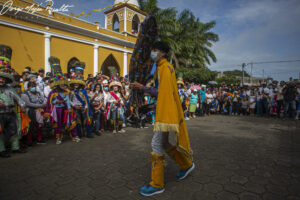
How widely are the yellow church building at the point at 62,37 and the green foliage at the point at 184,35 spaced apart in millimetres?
2757

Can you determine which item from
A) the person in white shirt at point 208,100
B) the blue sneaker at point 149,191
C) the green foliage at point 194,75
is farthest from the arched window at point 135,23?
the blue sneaker at point 149,191

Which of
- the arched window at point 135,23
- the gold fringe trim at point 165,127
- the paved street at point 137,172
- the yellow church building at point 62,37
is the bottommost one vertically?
the paved street at point 137,172

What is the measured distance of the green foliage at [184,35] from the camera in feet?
67.8

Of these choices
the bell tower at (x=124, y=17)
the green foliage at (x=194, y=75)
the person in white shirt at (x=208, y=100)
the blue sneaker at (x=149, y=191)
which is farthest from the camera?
the green foliage at (x=194, y=75)

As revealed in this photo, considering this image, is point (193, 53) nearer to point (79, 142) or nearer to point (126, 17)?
point (126, 17)

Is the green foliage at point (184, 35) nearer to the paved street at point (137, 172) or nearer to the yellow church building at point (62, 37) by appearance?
the yellow church building at point (62, 37)

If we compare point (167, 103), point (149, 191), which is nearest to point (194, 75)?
point (167, 103)

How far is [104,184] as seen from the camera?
3.03 meters

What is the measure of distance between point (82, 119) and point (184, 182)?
161 inches

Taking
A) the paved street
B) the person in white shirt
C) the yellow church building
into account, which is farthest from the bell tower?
the paved street

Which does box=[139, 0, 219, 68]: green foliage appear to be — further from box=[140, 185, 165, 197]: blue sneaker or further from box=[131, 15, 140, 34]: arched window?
box=[140, 185, 165, 197]: blue sneaker

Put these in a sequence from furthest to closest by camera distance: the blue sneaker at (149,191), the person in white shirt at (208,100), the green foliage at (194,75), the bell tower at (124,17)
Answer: the green foliage at (194,75) < the bell tower at (124,17) < the person in white shirt at (208,100) < the blue sneaker at (149,191)

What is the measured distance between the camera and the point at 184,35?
24.5m

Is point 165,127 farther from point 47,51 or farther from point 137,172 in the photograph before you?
point 47,51
